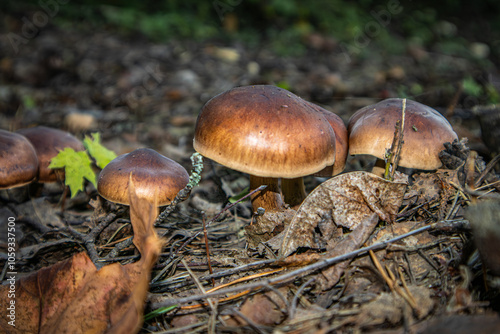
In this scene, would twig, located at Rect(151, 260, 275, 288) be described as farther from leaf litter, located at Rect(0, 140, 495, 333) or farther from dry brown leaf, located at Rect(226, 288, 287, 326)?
dry brown leaf, located at Rect(226, 288, 287, 326)

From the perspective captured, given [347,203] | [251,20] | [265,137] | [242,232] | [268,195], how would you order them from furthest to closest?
[251,20]
[242,232]
[268,195]
[347,203]
[265,137]

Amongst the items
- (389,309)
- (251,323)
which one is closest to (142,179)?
(251,323)

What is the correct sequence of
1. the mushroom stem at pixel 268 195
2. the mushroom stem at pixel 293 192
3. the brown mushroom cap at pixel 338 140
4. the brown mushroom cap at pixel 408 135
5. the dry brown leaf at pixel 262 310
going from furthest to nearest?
1. the mushroom stem at pixel 293 192
2. the mushroom stem at pixel 268 195
3. the brown mushroom cap at pixel 338 140
4. the brown mushroom cap at pixel 408 135
5. the dry brown leaf at pixel 262 310

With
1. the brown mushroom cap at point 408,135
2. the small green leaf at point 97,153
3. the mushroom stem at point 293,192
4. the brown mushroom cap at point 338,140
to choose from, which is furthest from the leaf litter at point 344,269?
the small green leaf at point 97,153

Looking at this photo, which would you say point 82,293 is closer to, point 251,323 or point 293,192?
point 251,323

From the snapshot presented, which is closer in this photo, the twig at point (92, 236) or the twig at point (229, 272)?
the twig at point (229, 272)

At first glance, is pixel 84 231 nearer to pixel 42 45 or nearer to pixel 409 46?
pixel 42 45

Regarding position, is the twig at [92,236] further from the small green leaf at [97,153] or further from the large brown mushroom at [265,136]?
the large brown mushroom at [265,136]

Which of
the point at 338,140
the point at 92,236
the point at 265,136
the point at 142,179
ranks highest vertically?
the point at 265,136
